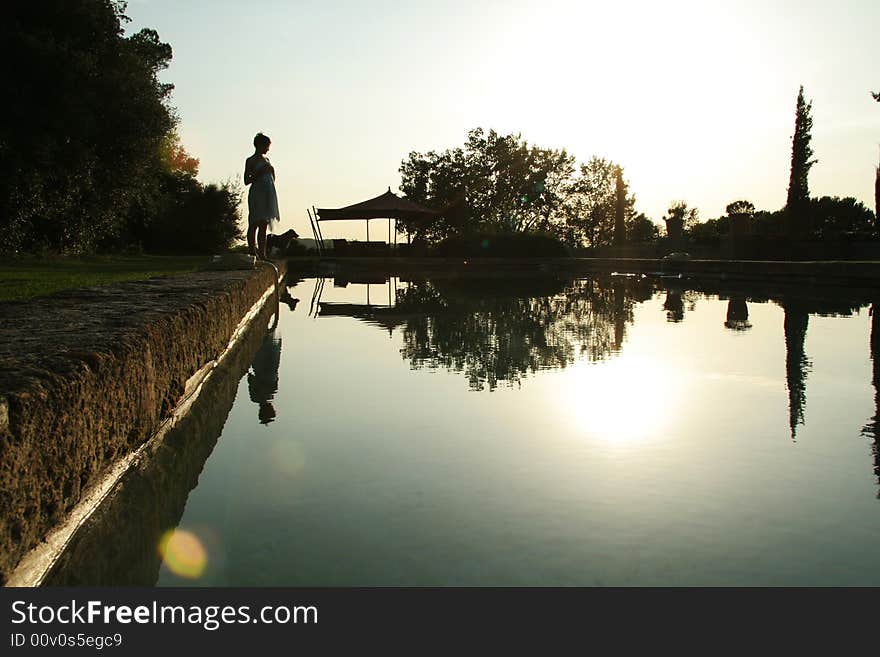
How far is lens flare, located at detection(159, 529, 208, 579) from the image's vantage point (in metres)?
2.56

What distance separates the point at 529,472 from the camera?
3617mm

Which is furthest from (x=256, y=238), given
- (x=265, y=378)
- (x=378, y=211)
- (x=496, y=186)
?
(x=496, y=186)

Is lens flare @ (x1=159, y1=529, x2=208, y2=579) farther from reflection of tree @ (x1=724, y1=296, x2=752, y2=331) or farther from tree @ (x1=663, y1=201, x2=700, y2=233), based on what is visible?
tree @ (x1=663, y1=201, x2=700, y2=233)

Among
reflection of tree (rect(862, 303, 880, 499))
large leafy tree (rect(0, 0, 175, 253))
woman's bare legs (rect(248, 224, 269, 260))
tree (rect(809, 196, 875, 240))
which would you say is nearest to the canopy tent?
large leafy tree (rect(0, 0, 175, 253))

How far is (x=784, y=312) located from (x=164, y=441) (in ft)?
35.2

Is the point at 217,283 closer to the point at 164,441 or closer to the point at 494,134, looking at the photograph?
the point at 164,441

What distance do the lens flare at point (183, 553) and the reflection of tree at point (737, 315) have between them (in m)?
8.40

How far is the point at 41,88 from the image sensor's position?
15344 millimetres

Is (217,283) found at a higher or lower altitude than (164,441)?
higher

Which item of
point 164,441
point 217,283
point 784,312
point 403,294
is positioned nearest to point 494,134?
point 403,294

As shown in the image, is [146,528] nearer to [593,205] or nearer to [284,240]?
[284,240]

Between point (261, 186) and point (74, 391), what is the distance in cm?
944

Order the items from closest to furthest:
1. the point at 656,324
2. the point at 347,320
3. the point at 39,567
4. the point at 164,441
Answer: the point at 39,567
the point at 164,441
the point at 656,324
the point at 347,320

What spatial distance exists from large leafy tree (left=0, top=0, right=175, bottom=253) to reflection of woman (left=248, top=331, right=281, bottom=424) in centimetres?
943
